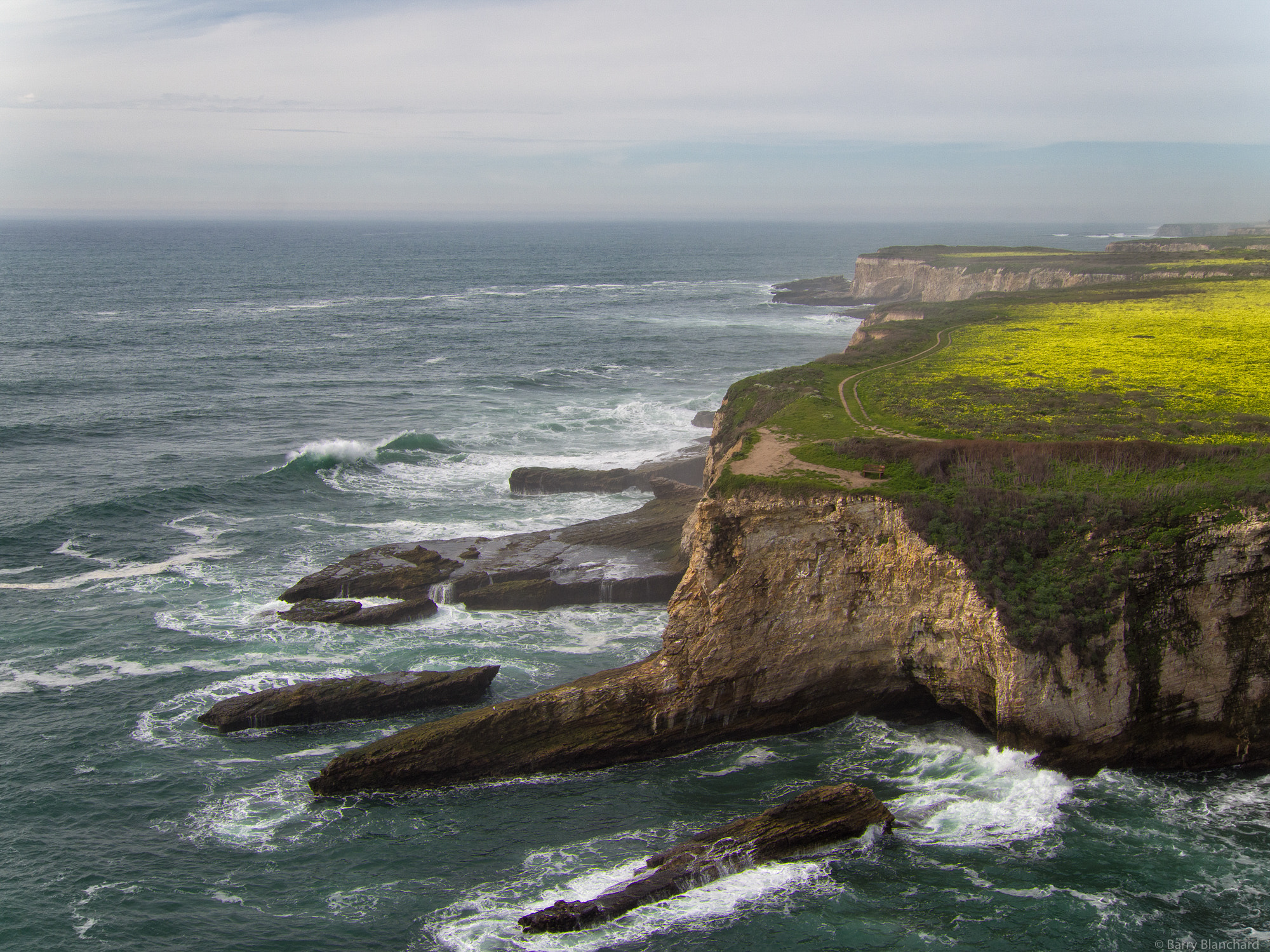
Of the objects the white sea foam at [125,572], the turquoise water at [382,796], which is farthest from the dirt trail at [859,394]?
the white sea foam at [125,572]

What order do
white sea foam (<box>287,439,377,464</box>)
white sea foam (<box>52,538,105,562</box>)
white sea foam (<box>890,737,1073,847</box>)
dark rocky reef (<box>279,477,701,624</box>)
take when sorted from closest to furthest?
white sea foam (<box>890,737,1073,847</box>) < dark rocky reef (<box>279,477,701,624</box>) < white sea foam (<box>52,538,105,562</box>) < white sea foam (<box>287,439,377,464</box>)

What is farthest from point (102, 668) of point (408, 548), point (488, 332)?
point (488, 332)

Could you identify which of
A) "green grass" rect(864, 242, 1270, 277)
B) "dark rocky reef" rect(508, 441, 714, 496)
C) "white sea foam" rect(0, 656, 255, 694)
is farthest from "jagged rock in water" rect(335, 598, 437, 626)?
"green grass" rect(864, 242, 1270, 277)

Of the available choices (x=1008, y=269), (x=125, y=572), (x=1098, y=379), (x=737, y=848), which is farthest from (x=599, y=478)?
(x=1008, y=269)

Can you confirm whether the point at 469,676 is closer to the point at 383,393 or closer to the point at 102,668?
the point at 102,668

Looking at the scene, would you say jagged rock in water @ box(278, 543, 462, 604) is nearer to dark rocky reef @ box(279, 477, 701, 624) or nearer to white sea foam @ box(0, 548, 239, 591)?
dark rocky reef @ box(279, 477, 701, 624)
